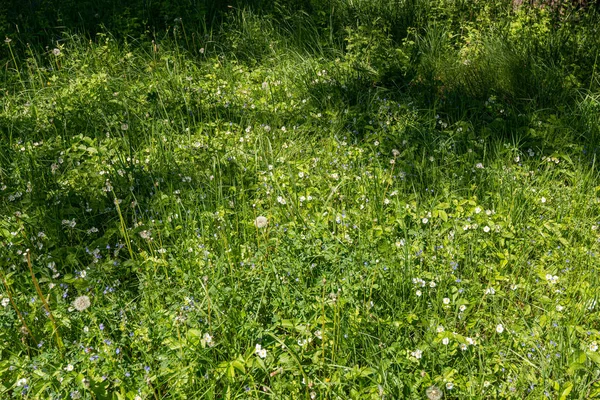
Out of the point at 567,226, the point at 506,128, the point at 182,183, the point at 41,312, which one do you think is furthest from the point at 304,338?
the point at 506,128

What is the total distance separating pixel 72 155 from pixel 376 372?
2.49m

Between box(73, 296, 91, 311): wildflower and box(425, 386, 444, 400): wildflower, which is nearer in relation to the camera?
box(425, 386, 444, 400): wildflower

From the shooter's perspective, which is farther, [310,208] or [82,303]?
[310,208]

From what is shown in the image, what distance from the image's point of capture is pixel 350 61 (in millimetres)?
4652

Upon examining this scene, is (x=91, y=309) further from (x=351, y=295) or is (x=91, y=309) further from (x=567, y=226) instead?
(x=567, y=226)

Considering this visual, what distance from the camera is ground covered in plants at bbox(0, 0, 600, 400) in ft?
7.29

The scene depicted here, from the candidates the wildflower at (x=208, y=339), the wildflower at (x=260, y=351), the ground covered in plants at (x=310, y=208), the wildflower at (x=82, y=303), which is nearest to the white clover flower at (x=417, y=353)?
the ground covered in plants at (x=310, y=208)

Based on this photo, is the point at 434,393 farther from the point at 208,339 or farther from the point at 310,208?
the point at 310,208

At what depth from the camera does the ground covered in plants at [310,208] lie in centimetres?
222

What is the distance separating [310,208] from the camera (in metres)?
3.15

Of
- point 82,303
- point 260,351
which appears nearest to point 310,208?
point 260,351

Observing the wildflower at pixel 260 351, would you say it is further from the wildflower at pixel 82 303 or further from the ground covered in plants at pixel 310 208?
the wildflower at pixel 82 303

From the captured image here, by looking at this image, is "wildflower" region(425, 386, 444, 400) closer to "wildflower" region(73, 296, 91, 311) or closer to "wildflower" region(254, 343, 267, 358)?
"wildflower" region(254, 343, 267, 358)

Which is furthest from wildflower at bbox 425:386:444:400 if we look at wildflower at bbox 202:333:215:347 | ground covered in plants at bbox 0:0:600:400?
wildflower at bbox 202:333:215:347
